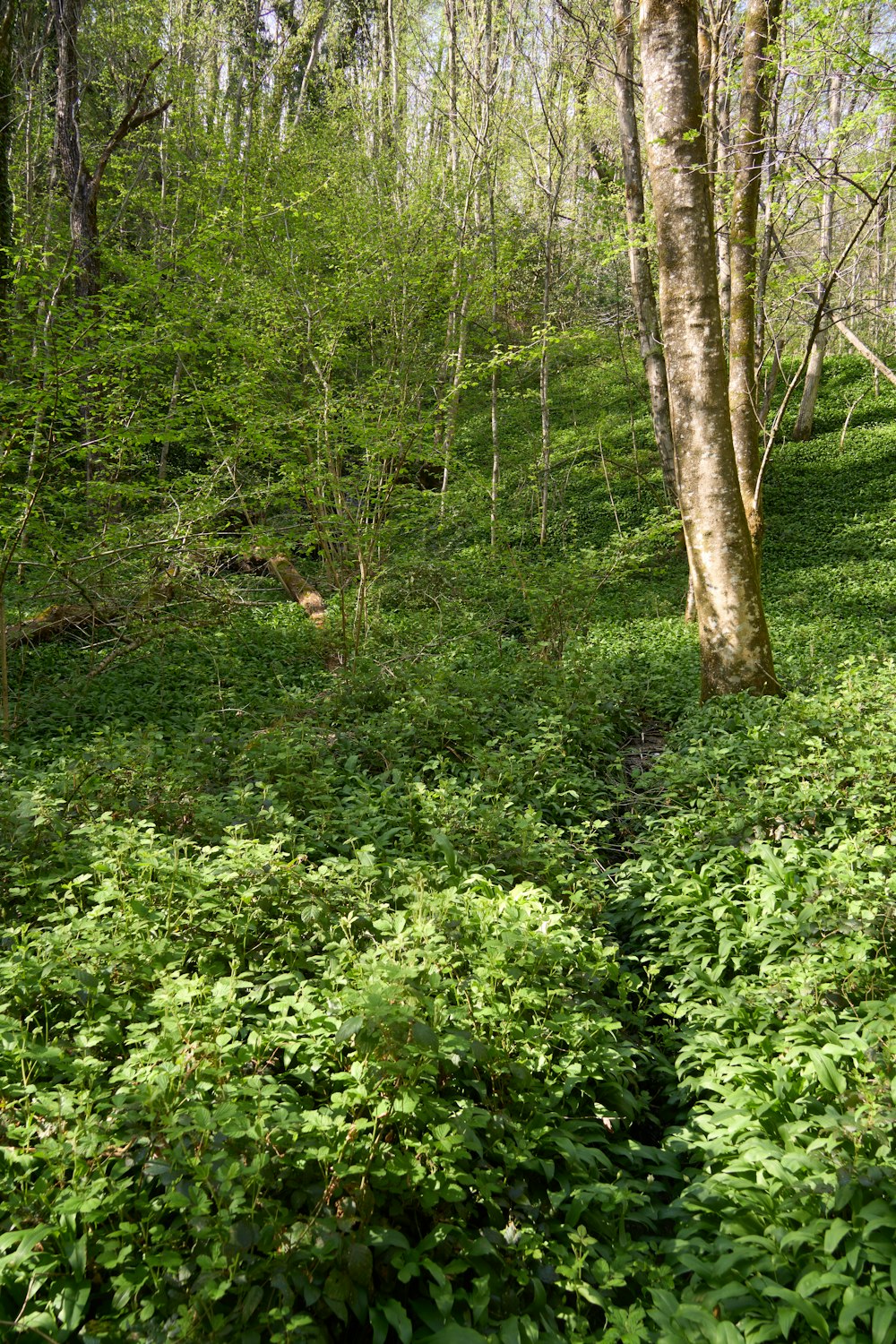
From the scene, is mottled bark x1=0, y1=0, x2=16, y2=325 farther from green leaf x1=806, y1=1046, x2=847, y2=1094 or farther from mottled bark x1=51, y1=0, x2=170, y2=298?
green leaf x1=806, y1=1046, x2=847, y2=1094

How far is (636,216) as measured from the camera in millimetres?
11352

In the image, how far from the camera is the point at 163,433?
7648mm

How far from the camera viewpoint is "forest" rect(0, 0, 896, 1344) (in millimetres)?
1923

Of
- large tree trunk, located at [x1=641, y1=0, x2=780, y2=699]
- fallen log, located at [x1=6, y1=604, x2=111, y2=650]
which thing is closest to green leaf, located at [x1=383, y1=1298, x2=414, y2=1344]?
large tree trunk, located at [x1=641, y1=0, x2=780, y2=699]

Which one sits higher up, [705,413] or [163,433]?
[163,433]

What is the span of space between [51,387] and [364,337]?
7.85 metres

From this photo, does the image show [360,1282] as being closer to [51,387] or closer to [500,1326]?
[500,1326]

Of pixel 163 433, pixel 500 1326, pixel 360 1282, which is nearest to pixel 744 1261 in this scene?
pixel 500 1326

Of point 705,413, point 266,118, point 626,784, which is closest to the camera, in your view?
point 626,784

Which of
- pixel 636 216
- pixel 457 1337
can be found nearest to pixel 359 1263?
pixel 457 1337

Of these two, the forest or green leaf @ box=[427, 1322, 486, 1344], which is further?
the forest

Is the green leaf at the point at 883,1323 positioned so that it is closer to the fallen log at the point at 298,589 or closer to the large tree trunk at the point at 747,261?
the large tree trunk at the point at 747,261

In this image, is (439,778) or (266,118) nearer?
(439,778)

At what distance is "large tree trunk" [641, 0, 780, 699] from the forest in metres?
0.03
